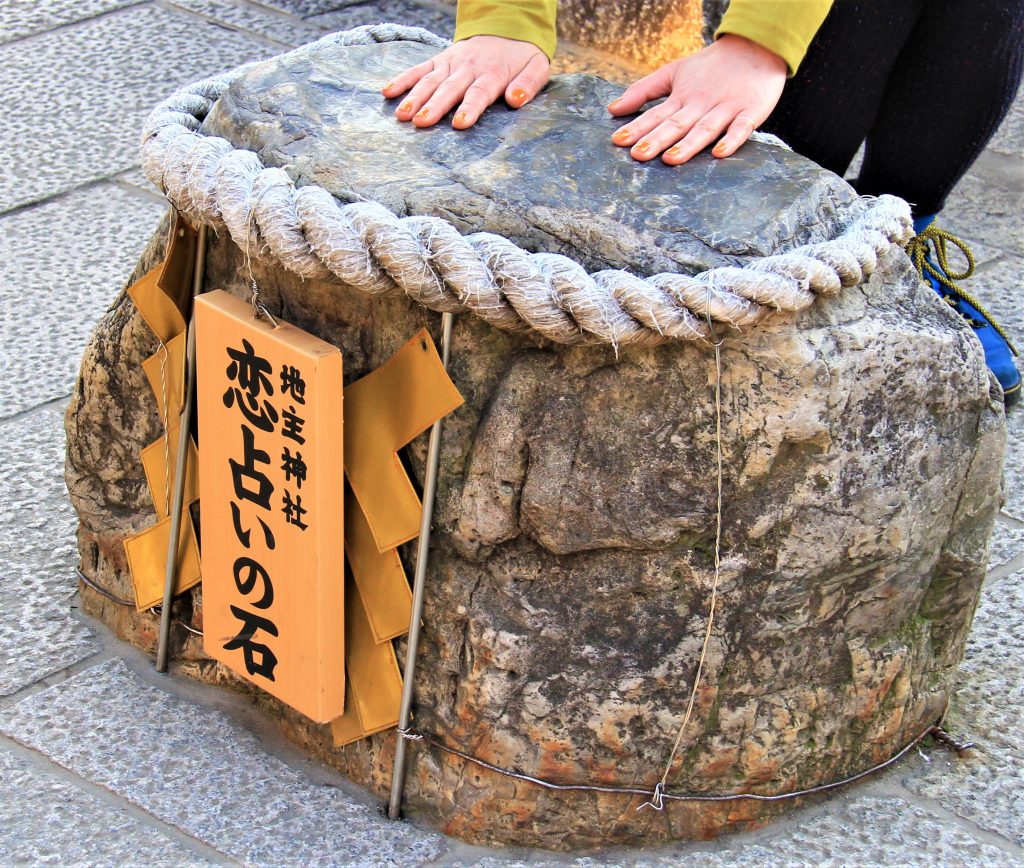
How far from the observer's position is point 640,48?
2.95m

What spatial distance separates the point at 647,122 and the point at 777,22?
177mm

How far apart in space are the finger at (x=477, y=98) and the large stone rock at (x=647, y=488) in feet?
0.06

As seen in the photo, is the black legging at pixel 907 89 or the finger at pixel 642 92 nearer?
the finger at pixel 642 92

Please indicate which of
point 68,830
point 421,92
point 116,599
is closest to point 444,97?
point 421,92

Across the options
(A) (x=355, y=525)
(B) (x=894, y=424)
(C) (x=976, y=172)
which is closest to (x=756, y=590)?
(B) (x=894, y=424)

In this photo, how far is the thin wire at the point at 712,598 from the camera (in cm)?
120

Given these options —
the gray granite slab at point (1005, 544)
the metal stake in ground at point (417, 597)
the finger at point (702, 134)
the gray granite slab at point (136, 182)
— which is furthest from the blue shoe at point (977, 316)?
the gray granite slab at point (136, 182)

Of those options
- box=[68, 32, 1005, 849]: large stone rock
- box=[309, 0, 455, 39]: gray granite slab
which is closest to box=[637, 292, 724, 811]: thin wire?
box=[68, 32, 1005, 849]: large stone rock

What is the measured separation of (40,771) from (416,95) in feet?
2.56

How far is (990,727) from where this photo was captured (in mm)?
1512

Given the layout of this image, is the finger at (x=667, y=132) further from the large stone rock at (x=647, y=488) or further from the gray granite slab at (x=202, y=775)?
the gray granite slab at (x=202, y=775)

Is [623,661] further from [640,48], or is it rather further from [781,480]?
[640,48]

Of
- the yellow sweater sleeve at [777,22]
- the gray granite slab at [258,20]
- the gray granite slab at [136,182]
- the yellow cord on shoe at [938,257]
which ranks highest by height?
the yellow sweater sleeve at [777,22]

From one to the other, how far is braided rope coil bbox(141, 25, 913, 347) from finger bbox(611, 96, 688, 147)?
205mm
